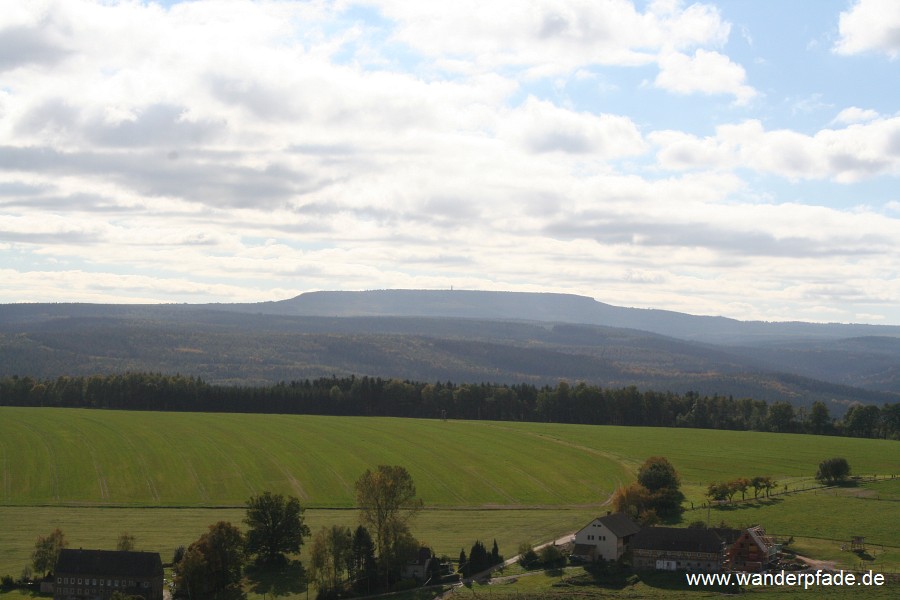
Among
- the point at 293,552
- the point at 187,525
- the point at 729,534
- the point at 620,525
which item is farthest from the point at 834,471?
the point at 187,525

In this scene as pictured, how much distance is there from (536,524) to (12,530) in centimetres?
5439

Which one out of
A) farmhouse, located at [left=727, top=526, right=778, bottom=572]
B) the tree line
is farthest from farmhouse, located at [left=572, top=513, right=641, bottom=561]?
farmhouse, located at [left=727, top=526, right=778, bottom=572]

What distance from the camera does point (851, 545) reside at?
263 ft

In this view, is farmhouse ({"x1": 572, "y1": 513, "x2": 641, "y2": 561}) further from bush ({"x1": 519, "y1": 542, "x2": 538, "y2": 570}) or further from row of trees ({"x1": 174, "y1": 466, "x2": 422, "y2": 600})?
row of trees ({"x1": 174, "y1": 466, "x2": 422, "y2": 600})

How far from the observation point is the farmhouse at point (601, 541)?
8169 centimetres

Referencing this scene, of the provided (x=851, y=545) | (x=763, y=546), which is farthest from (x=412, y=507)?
(x=851, y=545)

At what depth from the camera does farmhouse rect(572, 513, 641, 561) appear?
81688 mm

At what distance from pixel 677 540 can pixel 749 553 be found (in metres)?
6.00

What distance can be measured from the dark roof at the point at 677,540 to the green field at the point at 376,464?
9.70 m

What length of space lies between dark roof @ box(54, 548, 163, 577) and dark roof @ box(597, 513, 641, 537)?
38264mm

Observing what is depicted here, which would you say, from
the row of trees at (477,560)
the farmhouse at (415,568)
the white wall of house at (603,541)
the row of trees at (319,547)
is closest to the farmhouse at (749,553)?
the white wall of house at (603,541)

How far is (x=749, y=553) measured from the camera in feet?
251

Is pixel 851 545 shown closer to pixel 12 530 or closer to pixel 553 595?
pixel 553 595

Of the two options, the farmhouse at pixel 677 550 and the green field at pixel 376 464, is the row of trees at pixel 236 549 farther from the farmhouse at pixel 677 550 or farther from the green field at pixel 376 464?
the farmhouse at pixel 677 550
